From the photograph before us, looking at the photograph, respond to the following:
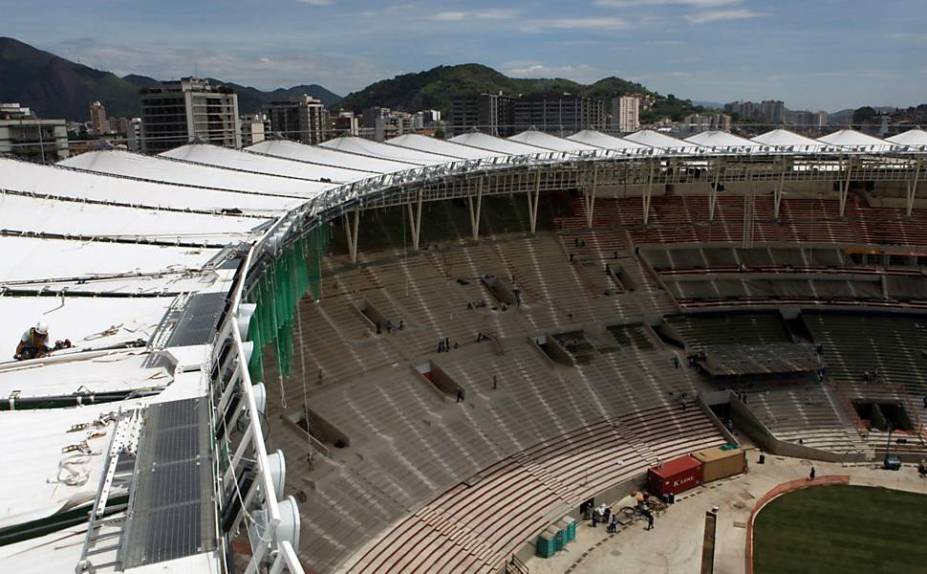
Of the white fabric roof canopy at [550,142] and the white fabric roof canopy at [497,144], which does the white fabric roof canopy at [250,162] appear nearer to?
the white fabric roof canopy at [497,144]

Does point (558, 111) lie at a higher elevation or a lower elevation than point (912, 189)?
higher

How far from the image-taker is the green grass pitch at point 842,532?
1023 inches

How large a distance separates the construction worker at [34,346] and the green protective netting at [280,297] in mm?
3433

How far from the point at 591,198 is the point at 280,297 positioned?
30046mm

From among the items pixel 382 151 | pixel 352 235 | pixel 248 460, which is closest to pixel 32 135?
pixel 382 151

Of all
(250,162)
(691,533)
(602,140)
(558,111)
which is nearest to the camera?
(691,533)

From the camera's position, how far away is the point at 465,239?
42344mm

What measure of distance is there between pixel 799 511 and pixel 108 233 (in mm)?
26949

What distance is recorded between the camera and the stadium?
914 centimetres

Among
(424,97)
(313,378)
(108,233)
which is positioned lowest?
(313,378)

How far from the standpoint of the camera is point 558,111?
13725 cm

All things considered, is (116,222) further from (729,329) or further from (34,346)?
(729,329)

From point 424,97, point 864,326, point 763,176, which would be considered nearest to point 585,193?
point 763,176

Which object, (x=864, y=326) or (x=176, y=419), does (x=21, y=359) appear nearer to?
(x=176, y=419)
